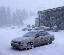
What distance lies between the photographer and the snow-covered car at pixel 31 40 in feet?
39.0

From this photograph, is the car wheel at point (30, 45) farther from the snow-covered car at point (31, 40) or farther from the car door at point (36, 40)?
the car door at point (36, 40)

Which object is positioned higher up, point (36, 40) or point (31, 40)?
point (31, 40)

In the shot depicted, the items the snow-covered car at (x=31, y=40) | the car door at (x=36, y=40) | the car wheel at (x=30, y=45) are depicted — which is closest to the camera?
the snow-covered car at (x=31, y=40)

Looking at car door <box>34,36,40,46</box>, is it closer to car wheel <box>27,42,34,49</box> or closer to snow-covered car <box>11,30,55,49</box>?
snow-covered car <box>11,30,55,49</box>

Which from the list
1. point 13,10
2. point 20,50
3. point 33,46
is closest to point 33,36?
point 33,46

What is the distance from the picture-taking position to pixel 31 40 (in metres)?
12.5

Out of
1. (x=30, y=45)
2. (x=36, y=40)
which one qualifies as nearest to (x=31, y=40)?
(x=30, y=45)

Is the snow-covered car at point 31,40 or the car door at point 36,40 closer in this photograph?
the snow-covered car at point 31,40

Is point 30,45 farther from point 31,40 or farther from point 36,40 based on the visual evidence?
point 36,40

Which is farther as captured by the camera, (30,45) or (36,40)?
(36,40)

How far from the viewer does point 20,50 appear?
11930mm

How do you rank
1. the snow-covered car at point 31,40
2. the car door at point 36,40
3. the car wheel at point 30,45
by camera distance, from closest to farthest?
the snow-covered car at point 31,40 → the car wheel at point 30,45 → the car door at point 36,40

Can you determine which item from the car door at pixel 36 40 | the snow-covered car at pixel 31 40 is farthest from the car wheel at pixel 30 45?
the car door at pixel 36 40

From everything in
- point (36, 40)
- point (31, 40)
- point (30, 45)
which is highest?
point (31, 40)
